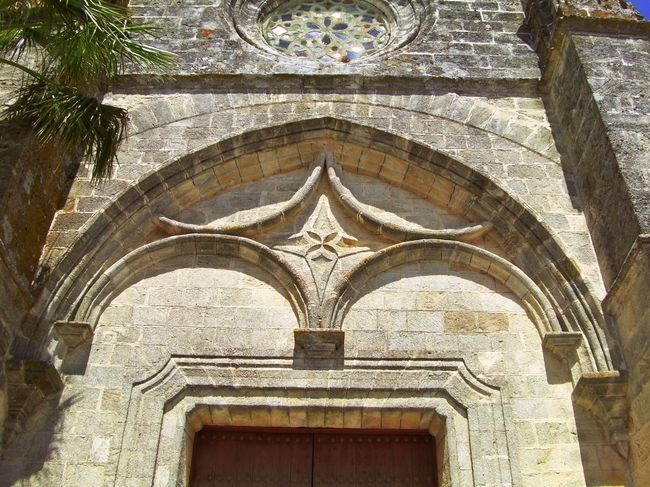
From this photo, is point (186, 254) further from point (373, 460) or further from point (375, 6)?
point (375, 6)

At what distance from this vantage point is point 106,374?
16.4ft

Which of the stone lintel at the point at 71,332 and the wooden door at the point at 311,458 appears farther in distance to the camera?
the stone lintel at the point at 71,332

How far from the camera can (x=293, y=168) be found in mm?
6332

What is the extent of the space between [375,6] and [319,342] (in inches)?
175

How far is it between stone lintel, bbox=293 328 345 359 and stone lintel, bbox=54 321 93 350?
145cm

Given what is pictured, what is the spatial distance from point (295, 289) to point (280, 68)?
2329 mm

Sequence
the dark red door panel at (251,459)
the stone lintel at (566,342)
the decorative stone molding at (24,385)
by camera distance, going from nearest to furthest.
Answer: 1. the decorative stone molding at (24,385)
2. the dark red door panel at (251,459)
3. the stone lintel at (566,342)

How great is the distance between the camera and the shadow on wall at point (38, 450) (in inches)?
181

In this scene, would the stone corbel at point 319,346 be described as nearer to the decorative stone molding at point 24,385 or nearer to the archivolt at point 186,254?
the archivolt at point 186,254

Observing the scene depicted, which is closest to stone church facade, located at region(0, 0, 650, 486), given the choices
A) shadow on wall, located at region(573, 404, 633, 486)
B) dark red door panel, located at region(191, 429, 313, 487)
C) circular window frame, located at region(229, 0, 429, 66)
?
shadow on wall, located at region(573, 404, 633, 486)

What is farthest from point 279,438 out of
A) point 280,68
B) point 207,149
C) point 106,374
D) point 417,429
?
point 280,68

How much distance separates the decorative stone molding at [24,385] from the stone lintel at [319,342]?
5.33ft

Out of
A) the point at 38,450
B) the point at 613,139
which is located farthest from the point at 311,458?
the point at 613,139

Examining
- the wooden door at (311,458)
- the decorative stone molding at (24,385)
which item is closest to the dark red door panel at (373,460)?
the wooden door at (311,458)
